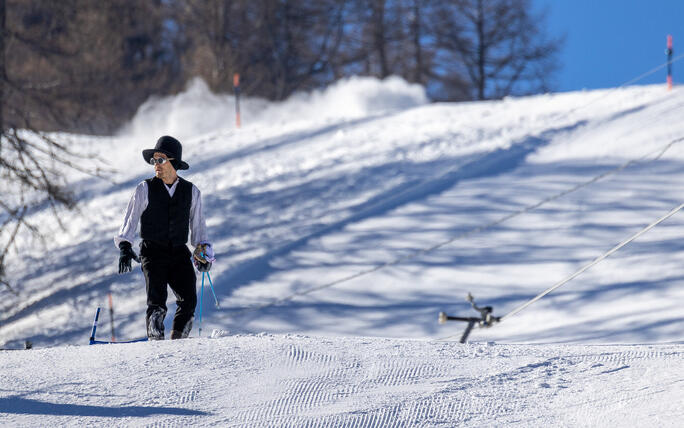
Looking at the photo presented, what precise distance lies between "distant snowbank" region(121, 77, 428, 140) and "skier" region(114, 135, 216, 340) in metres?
14.0

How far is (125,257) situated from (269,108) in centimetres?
2170

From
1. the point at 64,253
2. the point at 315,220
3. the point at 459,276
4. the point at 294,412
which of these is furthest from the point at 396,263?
the point at 294,412

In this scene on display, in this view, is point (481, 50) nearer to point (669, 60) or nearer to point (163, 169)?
point (669, 60)

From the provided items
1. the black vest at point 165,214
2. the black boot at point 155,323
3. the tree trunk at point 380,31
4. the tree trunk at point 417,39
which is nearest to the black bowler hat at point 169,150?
the black vest at point 165,214

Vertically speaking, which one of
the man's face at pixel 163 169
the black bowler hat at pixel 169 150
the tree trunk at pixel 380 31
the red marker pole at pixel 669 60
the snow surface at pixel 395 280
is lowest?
the snow surface at pixel 395 280

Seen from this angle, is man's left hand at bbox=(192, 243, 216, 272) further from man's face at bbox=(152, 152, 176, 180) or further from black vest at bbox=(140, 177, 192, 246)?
man's face at bbox=(152, 152, 176, 180)

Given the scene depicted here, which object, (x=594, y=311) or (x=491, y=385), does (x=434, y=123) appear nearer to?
(x=594, y=311)

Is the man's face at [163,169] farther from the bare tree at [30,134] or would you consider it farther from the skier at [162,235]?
the bare tree at [30,134]

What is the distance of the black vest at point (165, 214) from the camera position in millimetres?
5727

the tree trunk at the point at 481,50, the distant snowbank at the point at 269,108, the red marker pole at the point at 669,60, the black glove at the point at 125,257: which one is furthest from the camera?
the tree trunk at the point at 481,50

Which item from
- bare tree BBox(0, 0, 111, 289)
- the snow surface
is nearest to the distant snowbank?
the snow surface

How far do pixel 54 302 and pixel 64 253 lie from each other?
7.07 feet

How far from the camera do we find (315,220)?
42.2ft

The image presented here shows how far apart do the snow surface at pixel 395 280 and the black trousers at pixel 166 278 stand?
352 mm
